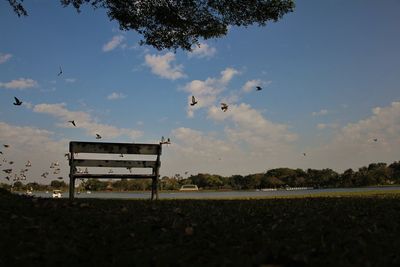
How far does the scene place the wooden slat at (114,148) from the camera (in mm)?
13241

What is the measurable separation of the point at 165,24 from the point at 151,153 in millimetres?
6014

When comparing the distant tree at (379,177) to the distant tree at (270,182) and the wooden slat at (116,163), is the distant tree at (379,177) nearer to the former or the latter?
the distant tree at (270,182)

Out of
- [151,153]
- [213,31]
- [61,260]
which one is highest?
[213,31]

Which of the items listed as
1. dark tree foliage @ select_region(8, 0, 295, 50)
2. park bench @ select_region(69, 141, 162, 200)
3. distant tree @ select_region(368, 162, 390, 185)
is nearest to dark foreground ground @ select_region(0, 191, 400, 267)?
park bench @ select_region(69, 141, 162, 200)

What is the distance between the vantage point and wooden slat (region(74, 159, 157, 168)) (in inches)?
513

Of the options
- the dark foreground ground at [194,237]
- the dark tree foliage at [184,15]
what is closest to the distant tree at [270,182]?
the dark tree foliage at [184,15]

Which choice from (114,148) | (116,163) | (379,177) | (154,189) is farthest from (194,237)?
(379,177)

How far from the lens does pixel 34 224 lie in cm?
635

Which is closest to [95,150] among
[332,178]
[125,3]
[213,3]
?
[125,3]

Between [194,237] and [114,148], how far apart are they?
8371 millimetres

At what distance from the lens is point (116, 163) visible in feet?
44.1

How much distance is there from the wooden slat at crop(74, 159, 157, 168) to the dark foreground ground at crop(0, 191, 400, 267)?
4898 millimetres

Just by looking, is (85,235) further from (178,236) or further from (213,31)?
(213,31)

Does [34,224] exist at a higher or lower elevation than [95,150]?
lower
